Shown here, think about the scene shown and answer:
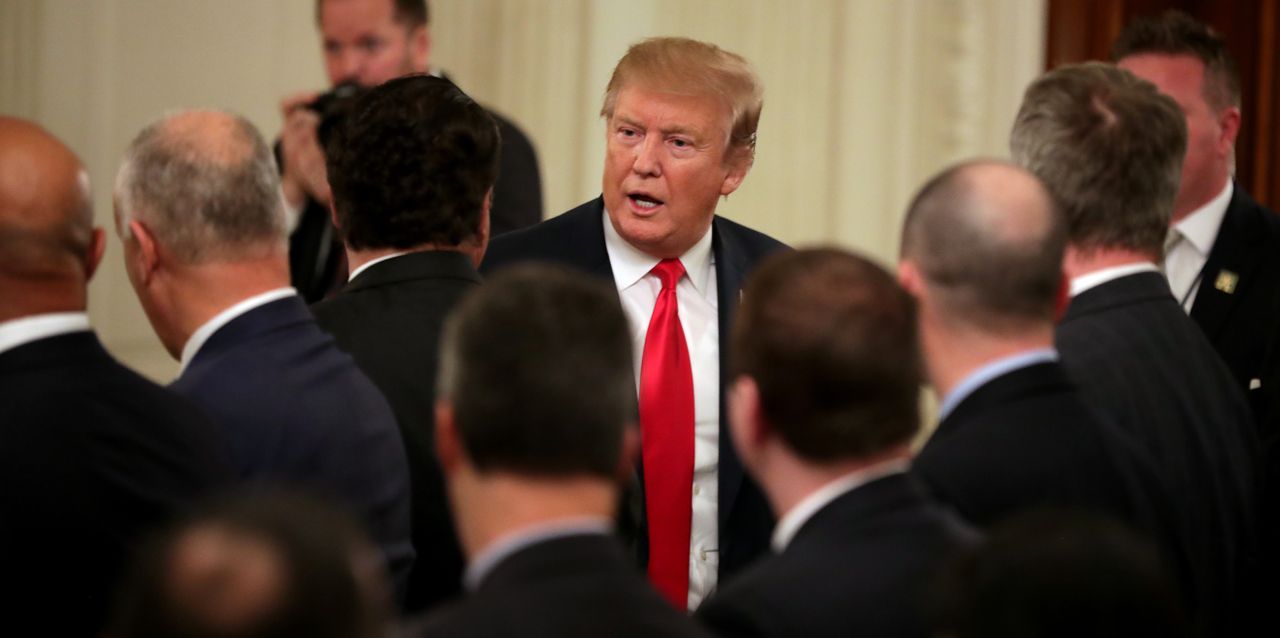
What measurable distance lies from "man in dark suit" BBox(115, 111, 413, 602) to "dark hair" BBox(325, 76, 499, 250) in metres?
0.27

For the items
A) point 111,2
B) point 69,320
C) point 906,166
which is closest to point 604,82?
point 906,166

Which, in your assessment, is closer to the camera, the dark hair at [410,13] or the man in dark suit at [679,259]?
the man in dark suit at [679,259]

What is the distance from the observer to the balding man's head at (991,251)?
2186 millimetres

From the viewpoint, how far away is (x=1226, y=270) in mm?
3510

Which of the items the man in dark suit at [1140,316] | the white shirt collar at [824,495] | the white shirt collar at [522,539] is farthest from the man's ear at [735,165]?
the white shirt collar at [522,539]

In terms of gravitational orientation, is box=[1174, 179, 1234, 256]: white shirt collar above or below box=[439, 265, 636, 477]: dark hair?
below

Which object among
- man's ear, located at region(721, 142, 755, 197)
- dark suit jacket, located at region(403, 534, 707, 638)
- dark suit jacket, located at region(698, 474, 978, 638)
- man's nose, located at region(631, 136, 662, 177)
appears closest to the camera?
dark suit jacket, located at region(403, 534, 707, 638)

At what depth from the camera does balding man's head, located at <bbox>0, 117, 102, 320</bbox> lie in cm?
202

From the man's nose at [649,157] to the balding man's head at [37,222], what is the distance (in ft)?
4.10

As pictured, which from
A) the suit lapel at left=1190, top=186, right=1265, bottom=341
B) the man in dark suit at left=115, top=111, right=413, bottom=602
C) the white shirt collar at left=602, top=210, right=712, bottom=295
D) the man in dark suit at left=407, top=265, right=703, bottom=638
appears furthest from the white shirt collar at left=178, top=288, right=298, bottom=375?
the suit lapel at left=1190, top=186, right=1265, bottom=341

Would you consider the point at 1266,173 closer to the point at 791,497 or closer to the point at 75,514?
the point at 791,497

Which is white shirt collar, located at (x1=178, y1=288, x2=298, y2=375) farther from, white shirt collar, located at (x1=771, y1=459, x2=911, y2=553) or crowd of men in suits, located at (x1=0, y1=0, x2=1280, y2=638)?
white shirt collar, located at (x1=771, y1=459, x2=911, y2=553)

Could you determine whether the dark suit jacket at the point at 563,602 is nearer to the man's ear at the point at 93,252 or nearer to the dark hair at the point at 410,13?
the man's ear at the point at 93,252

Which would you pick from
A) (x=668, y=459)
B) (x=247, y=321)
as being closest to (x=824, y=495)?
(x=247, y=321)
